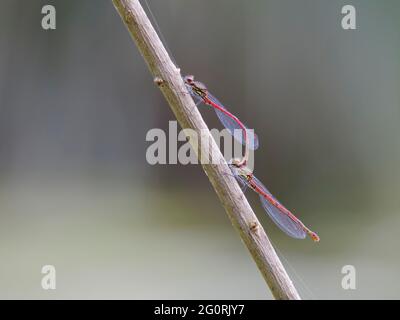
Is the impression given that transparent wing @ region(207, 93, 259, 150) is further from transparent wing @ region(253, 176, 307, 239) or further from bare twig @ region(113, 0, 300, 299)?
bare twig @ region(113, 0, 300, 299)

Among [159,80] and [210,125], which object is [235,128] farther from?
[210,125]

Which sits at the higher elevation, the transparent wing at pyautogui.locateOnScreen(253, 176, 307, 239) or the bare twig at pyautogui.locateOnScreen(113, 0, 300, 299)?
the bare twig at pyautogui.locateOnScreen(113, 0, 300, 299)

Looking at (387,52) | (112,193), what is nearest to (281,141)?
(387,52)

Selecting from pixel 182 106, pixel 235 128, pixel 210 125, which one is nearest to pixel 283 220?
pixel 235 128

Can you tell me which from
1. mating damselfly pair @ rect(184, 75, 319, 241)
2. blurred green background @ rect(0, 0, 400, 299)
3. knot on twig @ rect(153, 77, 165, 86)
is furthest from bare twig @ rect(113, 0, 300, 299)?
blurred green background @ rect(0, 0, 400, 299)

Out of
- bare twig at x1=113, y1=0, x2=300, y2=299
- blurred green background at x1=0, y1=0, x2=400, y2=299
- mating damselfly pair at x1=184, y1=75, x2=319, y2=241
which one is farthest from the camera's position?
blurred green background at x1=0, y1=0, x2=400, y2=299

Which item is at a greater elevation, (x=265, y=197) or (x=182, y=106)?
(x=182, y=106)

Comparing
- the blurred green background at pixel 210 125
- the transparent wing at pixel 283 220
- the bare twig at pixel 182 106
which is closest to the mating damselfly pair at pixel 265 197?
the transparent wing at pixel 283 220

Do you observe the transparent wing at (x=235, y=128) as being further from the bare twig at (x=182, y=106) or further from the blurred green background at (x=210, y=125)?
the blurred green background at (x=210, y=125)

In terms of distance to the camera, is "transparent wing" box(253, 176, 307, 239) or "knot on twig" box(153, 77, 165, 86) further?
"transparent wing" box(253, 176, 307, 239)

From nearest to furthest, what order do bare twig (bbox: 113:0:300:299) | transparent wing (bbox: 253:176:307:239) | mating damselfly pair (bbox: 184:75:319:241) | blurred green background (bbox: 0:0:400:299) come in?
bare twig (bbox: 113:0:300:299), mating damselfly pair (bbox: 184:75:319:241), transparent wing (bbox: 253:176:307:239), blurred green background (bbox: 0:0:400:299)
